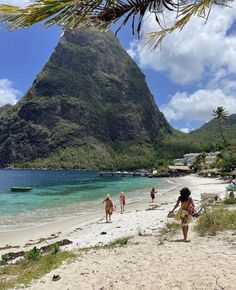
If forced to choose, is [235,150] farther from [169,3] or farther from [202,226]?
[169,3]

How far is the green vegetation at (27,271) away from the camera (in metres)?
9.60

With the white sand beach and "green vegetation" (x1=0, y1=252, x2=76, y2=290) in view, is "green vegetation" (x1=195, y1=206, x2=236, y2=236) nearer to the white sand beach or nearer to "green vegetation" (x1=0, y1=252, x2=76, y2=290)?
the white sand beach

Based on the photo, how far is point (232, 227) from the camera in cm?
1341

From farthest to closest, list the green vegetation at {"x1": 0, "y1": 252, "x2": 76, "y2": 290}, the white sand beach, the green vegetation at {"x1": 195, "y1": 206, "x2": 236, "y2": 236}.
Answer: the green vegetation at {"x1": 195, "y1": 206, "x2": 236, "y2": 236} → the green vegetation at {"x1": 0, "y1": 252, "x2": 76, "y2": 290} → the white sand beach

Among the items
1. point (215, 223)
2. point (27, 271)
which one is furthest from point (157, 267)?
point (215, 223)

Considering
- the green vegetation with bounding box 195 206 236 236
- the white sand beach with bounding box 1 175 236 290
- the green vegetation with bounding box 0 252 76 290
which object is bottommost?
the green vegetation with bounding box 0 252 76 290

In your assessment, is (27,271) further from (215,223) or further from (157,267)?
(215,223)

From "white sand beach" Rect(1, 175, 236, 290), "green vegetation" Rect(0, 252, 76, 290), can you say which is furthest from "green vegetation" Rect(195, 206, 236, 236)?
"green vegetation" Rect(0, 252, 76, 290)

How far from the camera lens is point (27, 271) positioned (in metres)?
10.9

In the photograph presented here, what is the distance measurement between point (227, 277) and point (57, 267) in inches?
170

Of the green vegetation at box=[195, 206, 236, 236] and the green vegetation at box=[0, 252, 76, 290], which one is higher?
the green vegetation at box=[195, 206, 236, 236]

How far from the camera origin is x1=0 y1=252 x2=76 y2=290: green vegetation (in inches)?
378

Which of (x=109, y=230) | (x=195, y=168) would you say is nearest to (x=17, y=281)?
(x=109, y=230)

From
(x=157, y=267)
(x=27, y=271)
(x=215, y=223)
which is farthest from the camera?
(x=215, y=223)
